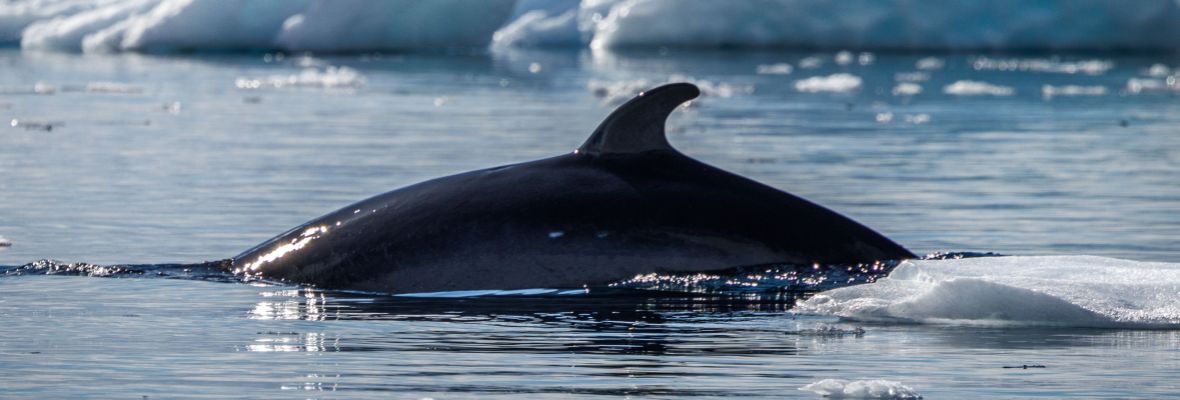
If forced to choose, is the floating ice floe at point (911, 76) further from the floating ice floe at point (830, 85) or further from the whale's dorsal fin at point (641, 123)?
the whale's dorsal fin at point (641, 123)

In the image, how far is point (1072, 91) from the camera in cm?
3022

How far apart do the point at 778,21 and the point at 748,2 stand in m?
1.13

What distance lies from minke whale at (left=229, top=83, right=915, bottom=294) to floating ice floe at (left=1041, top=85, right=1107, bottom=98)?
21996mm

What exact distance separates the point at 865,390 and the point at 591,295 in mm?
2489

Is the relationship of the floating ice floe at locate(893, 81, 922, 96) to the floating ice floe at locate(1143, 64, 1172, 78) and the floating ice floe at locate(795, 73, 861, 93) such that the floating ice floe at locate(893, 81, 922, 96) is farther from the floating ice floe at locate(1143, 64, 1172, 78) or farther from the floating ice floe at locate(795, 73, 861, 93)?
the floating ice floe at locate(1143, 64, 1172, 78)

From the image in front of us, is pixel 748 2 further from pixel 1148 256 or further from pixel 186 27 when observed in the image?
pixel 1148 256

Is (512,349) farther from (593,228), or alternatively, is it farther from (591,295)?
(593,228)

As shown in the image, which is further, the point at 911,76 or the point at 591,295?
the point at 911,76

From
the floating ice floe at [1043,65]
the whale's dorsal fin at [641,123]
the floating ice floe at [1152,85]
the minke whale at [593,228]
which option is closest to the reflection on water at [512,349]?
the minke whale at [593,228]

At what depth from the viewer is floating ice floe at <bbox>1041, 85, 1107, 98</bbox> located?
29.6m

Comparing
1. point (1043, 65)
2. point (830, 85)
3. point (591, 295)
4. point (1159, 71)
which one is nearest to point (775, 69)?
point (1043, 65)

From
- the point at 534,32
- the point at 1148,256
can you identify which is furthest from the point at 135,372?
the point at 534,32

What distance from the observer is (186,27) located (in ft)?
159

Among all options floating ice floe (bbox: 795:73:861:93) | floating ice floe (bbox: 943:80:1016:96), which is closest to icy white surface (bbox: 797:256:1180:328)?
floating ice floe (bbox: 943:80:1016:96)
